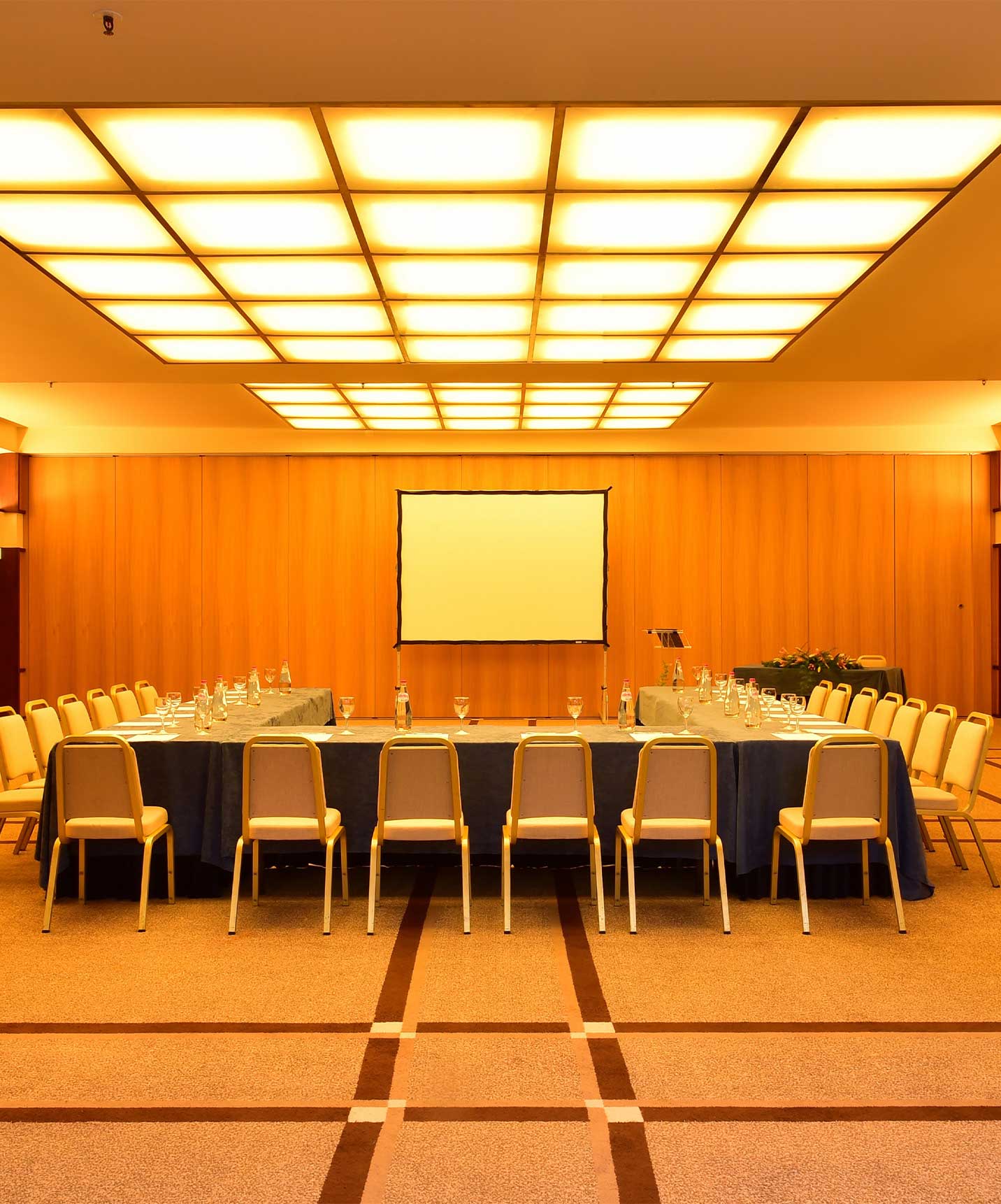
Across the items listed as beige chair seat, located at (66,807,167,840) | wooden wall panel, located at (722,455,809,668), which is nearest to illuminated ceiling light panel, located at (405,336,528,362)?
beige chair seat, located at (66,807,167,840)

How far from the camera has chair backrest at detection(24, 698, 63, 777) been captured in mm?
6000

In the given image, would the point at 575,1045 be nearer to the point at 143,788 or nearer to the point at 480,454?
the point at 143,788

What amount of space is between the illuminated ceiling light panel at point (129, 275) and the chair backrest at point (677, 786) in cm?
397

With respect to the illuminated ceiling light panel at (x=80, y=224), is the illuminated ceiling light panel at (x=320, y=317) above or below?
above

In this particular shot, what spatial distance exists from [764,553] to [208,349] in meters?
7.82

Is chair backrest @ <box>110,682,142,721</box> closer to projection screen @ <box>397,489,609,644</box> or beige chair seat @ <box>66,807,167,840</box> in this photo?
beige chair seat @ <box>66,807,167,840</box>

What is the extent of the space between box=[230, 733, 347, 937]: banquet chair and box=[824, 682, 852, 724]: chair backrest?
4262 millimetres

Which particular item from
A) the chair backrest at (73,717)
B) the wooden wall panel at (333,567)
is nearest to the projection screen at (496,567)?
the wooden wall panel at (333,567)

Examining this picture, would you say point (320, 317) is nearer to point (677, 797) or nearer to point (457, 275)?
point (457, 275)

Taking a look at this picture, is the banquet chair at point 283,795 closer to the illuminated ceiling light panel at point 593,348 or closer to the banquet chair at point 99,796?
the banquet chair at point 99,796

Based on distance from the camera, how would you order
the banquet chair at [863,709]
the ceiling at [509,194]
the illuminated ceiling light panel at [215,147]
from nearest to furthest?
the ceiling at [509,194]
the illuminated ceiling light panel at [215,147]
the banquet chair at [863,709]

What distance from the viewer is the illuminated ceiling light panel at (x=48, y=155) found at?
395 cm

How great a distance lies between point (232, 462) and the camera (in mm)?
12578

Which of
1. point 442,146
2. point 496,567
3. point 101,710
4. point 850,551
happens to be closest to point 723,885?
point 442,146
